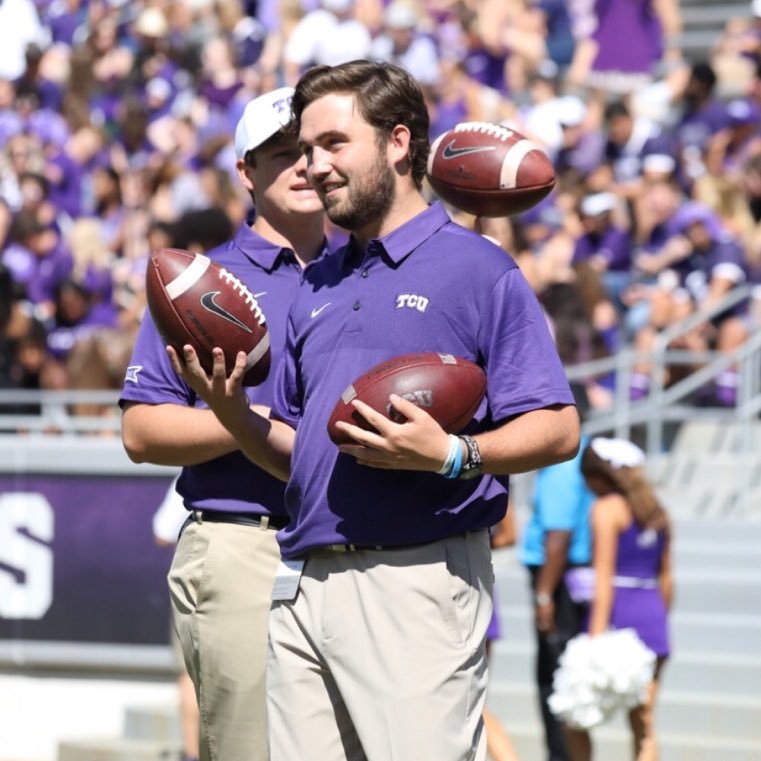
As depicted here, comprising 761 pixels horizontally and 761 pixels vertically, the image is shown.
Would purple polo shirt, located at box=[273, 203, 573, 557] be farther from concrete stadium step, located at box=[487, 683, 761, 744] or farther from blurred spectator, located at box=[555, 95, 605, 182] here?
blurred spectator, located at box=[555, 95, 605, 182]

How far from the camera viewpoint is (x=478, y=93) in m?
15.5

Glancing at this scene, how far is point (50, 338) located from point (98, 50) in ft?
24.0

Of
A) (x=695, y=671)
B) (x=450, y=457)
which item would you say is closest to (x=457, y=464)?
(x=450, y=457)

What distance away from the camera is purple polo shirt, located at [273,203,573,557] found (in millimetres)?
4090

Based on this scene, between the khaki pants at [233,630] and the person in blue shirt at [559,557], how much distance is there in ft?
10.6

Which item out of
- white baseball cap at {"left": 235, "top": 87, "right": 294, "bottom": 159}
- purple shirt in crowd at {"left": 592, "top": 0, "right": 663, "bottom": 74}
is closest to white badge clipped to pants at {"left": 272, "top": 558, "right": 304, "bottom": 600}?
white baseball cap at {"left": 235, "top": 87, "right": 294, "bottom": 159}

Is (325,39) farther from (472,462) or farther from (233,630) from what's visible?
(472,462)

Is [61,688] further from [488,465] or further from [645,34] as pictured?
[645,34]

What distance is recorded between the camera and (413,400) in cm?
391

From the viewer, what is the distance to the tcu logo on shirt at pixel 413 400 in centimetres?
391

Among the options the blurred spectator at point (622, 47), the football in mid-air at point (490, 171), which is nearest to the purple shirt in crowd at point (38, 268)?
the blurred spectator at point (622, 47)

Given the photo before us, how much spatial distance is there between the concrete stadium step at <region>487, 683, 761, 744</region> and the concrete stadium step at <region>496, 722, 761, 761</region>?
0.22 ft

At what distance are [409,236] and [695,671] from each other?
220 inches

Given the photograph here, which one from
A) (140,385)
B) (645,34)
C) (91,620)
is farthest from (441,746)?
(645,34)
